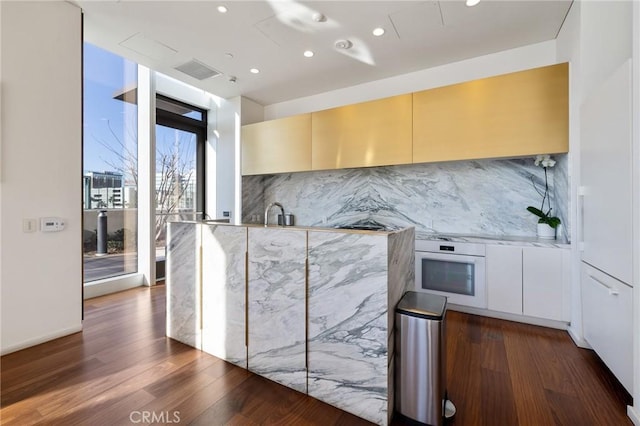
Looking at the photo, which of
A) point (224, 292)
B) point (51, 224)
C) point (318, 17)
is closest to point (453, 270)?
point (224, 292)

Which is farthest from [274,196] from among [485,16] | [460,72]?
[485,16]

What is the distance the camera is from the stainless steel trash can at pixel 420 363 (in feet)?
4.59

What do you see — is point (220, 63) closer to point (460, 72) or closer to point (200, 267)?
point (200, 267)

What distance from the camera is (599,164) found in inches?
74.0

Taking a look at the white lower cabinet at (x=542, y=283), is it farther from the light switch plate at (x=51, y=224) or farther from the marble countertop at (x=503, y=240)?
the light switch plate at (x=51, y=224)

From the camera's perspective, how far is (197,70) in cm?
352

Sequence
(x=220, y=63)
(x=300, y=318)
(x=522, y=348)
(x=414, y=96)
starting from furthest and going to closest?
(x=220, y=63) → (x=414, y=96) → (x=522, y=348) → (x=300, y=318)

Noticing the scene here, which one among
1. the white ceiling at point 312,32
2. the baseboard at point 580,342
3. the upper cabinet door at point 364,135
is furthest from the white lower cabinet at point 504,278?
the white ceiling at point 312,32

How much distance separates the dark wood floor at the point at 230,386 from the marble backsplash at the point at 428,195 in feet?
4.11

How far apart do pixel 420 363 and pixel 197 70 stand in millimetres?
3973

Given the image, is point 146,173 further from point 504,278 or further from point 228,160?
point 504,278

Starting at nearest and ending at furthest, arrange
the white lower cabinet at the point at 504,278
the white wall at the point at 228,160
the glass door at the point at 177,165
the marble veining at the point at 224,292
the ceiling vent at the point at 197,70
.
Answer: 1. the marble veining at the point at 224,292
2. the white lower cabinet at the point at 504,278
3. the ceiling vent at the point at 197,70
4. the glass door at the point at 177,165
5. the white wall at the point at 228,160

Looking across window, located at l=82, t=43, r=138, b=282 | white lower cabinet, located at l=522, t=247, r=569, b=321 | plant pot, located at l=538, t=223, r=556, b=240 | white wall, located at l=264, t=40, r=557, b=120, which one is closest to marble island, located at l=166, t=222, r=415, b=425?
white lower cabinet, located at l=522, t=247, r=569, b=321

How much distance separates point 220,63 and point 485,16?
285cm
